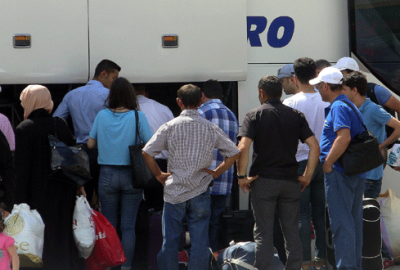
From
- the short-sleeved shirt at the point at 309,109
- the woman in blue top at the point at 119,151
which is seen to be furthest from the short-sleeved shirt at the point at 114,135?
the short-sleeved shirt at the point at 309,109

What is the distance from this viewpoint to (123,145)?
434 cm

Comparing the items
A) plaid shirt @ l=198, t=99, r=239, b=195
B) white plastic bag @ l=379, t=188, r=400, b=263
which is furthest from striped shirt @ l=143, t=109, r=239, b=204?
white plastic bag @ l=379, t=188, r=400, b=263

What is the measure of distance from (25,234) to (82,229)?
0.49 m

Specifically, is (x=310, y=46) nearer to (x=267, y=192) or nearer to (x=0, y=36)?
(x=267, y=192)

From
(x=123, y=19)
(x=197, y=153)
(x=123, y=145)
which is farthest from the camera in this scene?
(x=123, y=19)

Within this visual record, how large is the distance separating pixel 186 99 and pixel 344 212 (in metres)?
1.40

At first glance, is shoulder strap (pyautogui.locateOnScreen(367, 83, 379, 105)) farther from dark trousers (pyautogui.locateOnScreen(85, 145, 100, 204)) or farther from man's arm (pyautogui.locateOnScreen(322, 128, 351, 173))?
dark trousers (pyautogui.locateOnScreen(85, 145, 100, 204))

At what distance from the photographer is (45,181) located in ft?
13.4

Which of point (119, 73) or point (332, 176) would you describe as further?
point (119, 73)

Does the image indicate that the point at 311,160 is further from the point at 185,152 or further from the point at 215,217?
the point at 215,217

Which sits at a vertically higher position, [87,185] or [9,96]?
[9,96]

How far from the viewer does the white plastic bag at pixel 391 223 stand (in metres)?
4.89

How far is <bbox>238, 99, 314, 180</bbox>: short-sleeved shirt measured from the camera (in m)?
4.03

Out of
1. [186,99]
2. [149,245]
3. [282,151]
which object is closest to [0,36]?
[186,99]
